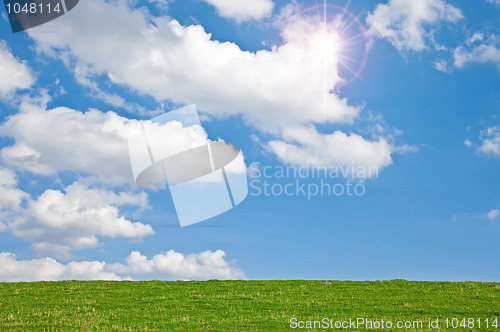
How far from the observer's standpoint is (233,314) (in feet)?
79.5

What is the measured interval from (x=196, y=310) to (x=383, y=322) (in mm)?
10863

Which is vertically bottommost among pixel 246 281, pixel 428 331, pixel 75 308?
pixel 428 331

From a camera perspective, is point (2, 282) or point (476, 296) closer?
point (476, 296)

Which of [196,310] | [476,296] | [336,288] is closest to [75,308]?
[196,310]

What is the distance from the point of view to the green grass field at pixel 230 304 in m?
22.8

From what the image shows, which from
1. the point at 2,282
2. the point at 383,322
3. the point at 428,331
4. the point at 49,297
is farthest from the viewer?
the point at 2,282

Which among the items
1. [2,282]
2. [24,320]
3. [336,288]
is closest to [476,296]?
[336,288]

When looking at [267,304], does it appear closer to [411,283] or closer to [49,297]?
[411,283]

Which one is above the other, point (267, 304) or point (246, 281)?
point (246, 281)

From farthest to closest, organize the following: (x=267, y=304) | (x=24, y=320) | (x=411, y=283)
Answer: (x=411, y=283) < (x=267, y=304) < (x=24, y=320)

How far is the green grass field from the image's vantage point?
74.6 ft

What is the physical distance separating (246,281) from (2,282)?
21.0 metres

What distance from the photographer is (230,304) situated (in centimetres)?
2639

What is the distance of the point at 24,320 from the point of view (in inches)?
945
